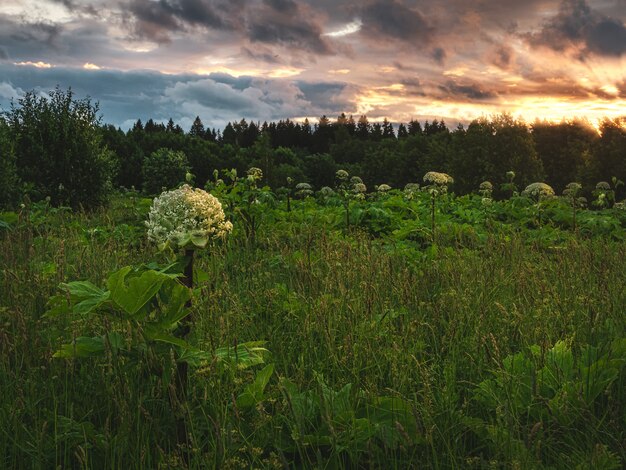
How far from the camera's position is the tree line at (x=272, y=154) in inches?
585

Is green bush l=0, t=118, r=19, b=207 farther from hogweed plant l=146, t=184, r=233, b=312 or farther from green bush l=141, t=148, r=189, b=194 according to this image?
green bush l=141, t=148, r=189, b=194

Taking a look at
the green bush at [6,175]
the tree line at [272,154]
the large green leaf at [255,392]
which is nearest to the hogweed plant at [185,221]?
the large green leaf at [255,392]

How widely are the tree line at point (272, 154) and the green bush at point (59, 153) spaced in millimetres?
27

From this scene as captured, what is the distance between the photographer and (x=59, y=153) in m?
15.0

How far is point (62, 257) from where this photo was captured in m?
4.49

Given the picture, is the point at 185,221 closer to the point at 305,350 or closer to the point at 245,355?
the point at 245,355

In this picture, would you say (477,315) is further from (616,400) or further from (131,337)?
(131,337)

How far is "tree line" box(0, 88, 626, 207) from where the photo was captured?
1487cm

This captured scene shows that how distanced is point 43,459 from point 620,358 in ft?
9.85

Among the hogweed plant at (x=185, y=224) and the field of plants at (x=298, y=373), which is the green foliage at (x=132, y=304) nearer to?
the field of plants at (x=298, y=373)

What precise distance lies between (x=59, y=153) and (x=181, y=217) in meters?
14.2

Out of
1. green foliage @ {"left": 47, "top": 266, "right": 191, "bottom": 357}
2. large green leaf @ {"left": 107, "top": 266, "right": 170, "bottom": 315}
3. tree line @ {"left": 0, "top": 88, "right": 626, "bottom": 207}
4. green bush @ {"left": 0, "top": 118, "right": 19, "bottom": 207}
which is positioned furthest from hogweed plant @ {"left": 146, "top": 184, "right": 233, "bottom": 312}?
green bush @ {"left": 0, "top": 118, "right": 19, "bottom": 207}

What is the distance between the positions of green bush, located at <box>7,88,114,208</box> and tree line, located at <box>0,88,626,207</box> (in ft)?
0.09

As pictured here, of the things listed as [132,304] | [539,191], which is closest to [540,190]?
[539,191]
